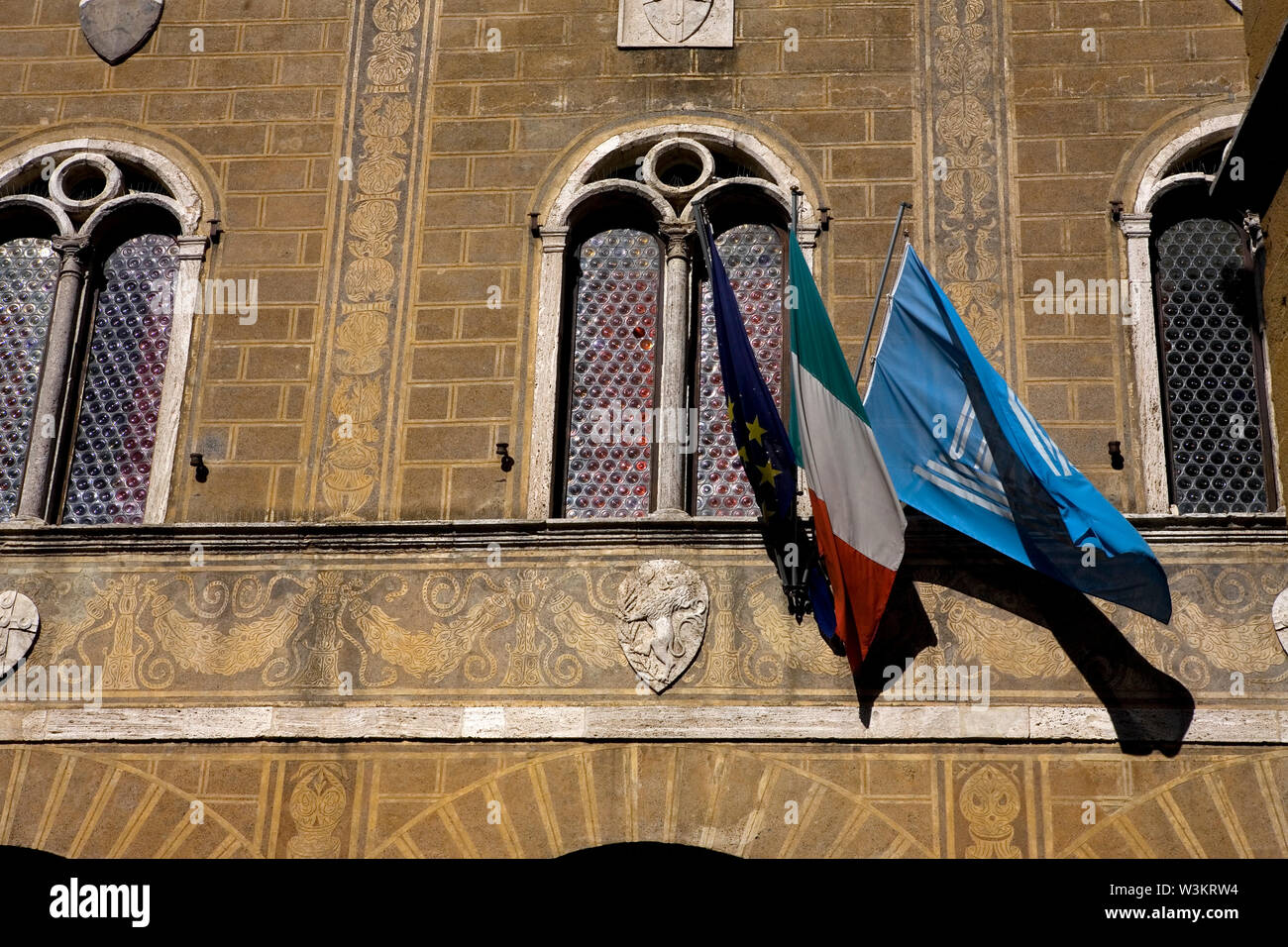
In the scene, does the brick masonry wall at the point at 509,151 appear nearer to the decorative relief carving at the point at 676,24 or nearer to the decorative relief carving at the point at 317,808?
the decorative relief carving at the point at 676,24

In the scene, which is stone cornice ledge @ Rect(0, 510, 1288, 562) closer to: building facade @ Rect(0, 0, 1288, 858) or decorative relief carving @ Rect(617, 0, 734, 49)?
building facade @ Rect(0, 0, 1288, 858)

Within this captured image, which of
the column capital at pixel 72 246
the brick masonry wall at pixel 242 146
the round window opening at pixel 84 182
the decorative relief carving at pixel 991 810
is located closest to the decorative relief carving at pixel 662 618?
the decorative relief carving at pixel 991 810

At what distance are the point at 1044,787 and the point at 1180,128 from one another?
3830 mm

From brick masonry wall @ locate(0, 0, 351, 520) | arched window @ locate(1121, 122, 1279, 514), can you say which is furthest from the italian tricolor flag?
brick masonry wall @ locate(0, 0, 351, 520)

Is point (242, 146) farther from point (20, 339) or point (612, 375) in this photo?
point (612, 375)

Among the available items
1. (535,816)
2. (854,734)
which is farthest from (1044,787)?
(535,816)

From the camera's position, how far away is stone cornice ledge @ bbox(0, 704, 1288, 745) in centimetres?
995

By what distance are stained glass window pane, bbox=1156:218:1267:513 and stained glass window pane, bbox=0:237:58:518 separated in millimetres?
6231

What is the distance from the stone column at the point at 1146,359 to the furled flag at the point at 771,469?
1754mm

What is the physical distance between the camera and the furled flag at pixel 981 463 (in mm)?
9852

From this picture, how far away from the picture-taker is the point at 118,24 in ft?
39.7

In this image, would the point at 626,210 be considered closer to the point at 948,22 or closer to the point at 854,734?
the point at 948,22

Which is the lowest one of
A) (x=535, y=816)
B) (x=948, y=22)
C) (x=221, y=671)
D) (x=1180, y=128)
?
(x=535, y=816)

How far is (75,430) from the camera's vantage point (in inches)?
444
